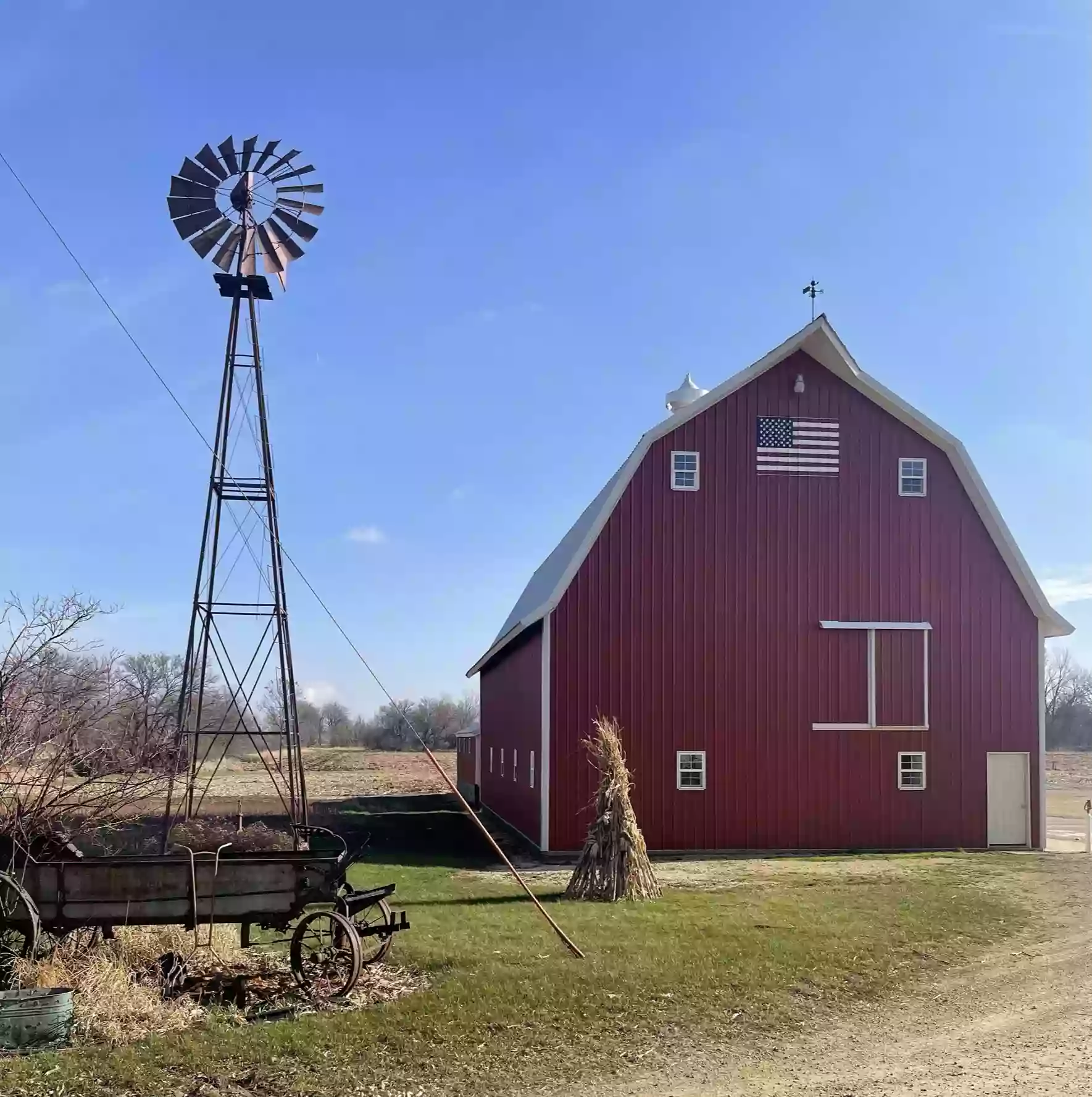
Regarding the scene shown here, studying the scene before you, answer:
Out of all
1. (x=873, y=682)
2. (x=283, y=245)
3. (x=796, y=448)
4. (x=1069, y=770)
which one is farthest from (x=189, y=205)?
(x=1069, y=770)

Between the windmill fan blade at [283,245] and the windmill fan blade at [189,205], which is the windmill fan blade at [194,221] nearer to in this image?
the windmill fan blade at [189,205]

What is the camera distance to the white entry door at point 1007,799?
62.8 feet

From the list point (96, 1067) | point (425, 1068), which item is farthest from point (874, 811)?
point (96, 1067)

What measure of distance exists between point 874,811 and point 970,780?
1.82m

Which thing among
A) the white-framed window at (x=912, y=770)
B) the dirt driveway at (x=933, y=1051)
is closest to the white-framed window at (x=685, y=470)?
the white-framed window at (x=912, y=770)

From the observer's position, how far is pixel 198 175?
16594mm

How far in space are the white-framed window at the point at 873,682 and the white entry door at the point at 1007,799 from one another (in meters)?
1.53

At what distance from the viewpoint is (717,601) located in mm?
18703

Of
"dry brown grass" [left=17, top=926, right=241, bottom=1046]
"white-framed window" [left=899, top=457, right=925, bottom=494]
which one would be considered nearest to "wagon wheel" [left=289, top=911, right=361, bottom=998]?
"dry brown grass" [left=17, top=926, right=241, bottom=1046]

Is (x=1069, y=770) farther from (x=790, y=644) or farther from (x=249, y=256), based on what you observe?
(x=249, y=256)

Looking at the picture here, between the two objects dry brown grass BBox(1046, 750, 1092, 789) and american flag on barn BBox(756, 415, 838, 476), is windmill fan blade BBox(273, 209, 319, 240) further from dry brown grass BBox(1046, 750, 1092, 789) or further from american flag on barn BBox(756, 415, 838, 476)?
dry brown grass BBox(1046, 750, 1092, 789)

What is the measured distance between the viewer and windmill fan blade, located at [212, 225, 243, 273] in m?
Answer: 16.6

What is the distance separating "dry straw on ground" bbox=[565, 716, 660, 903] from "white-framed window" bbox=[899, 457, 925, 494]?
8.61 metres

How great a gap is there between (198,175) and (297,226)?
1605 millimetres
